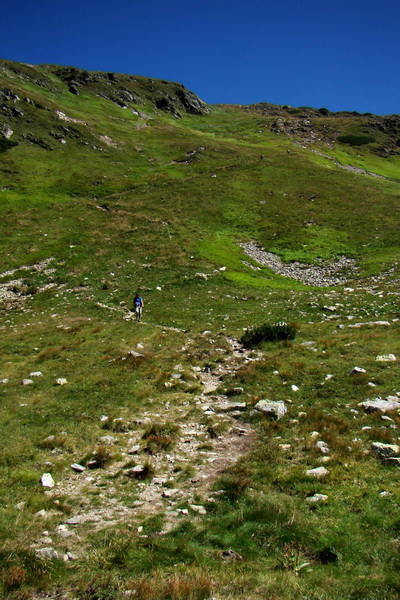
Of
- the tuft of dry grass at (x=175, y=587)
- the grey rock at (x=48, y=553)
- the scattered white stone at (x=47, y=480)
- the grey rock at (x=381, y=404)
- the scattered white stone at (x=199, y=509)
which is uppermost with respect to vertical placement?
the grey rock at (x=381, y=404)

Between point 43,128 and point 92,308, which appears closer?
point 92,308

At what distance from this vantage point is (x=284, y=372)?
53.7ft

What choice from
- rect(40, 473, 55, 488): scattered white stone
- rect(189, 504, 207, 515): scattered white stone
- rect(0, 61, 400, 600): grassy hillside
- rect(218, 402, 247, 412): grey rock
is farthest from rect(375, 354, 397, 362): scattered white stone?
rect(40, 473, 55, 488): scattered white stone

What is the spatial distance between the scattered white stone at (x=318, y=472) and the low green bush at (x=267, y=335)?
38.9 ft

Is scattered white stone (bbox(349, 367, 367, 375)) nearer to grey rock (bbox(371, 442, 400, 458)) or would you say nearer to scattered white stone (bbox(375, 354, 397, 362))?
scattered white stone (bbox(375, 354, 397, 362))

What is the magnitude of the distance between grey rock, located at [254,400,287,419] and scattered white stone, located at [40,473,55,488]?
709cm

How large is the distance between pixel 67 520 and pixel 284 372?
1077 cm

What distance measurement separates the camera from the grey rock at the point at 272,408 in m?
12.7

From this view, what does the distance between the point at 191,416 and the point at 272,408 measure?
2.99 meters

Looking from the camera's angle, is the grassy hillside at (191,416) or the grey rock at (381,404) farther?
the grey rock at (381,404)

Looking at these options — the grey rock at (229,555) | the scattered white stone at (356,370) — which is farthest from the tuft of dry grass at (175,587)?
the scattered white stone at (356,370)

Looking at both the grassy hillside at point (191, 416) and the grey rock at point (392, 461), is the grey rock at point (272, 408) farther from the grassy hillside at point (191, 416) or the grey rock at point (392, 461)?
the grey rock at point (392, 461)

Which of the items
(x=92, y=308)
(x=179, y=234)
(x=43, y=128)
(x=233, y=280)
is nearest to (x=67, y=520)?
(x=92, y=308)

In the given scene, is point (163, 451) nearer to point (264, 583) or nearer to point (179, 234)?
point (264, 583)
